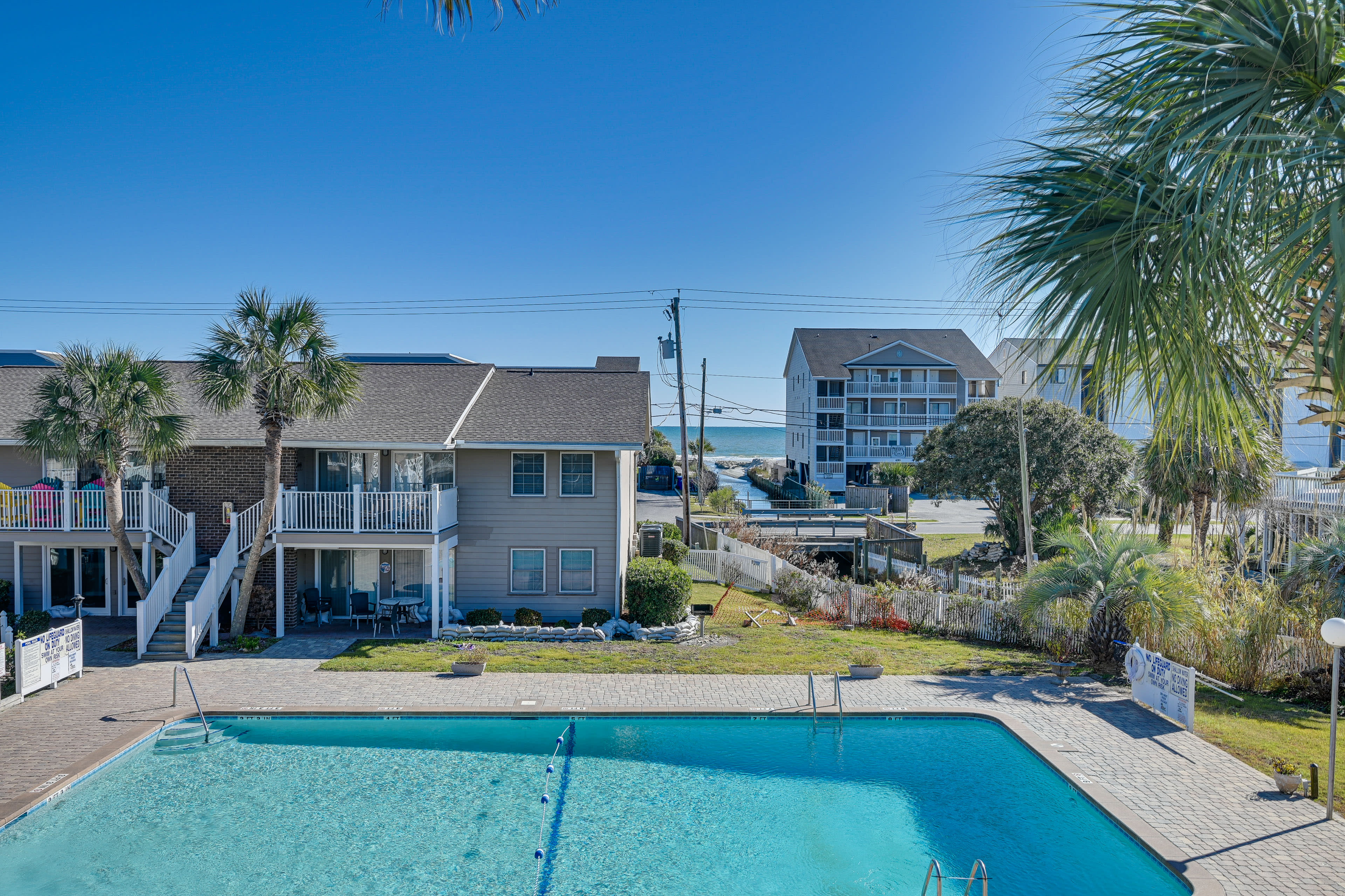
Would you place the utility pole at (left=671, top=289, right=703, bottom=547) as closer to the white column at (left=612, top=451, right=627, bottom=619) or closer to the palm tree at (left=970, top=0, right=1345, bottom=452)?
the white column at (left=612, top=451, right=627, bottom=619)

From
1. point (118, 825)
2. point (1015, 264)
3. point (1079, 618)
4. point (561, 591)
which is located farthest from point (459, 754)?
point (1079, 618)

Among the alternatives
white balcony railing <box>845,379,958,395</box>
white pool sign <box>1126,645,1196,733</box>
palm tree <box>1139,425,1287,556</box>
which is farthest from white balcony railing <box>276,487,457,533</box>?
white balcony railing <box>845,379,958,395</box>

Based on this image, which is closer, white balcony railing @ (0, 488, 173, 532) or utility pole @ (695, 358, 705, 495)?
white balcony railing @ (0, 488, 173, 532)

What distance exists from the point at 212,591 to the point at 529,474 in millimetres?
7723

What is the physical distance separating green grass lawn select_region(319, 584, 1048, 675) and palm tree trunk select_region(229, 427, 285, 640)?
9.13 ft

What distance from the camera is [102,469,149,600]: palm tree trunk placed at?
16.7 meters

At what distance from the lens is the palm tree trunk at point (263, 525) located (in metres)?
17.2

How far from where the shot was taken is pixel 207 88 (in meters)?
16.6

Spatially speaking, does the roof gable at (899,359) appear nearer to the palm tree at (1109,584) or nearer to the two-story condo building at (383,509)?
the two-story condo building at (383,509)

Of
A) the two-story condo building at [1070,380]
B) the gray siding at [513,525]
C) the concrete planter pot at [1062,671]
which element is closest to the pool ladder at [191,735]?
the gray siding at [513,525]

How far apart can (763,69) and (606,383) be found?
962 centimetres

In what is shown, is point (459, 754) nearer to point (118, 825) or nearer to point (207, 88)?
point (118, 825)

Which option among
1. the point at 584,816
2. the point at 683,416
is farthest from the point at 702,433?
the point at 584,816

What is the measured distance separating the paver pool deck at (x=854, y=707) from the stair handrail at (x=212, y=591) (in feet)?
2.08
